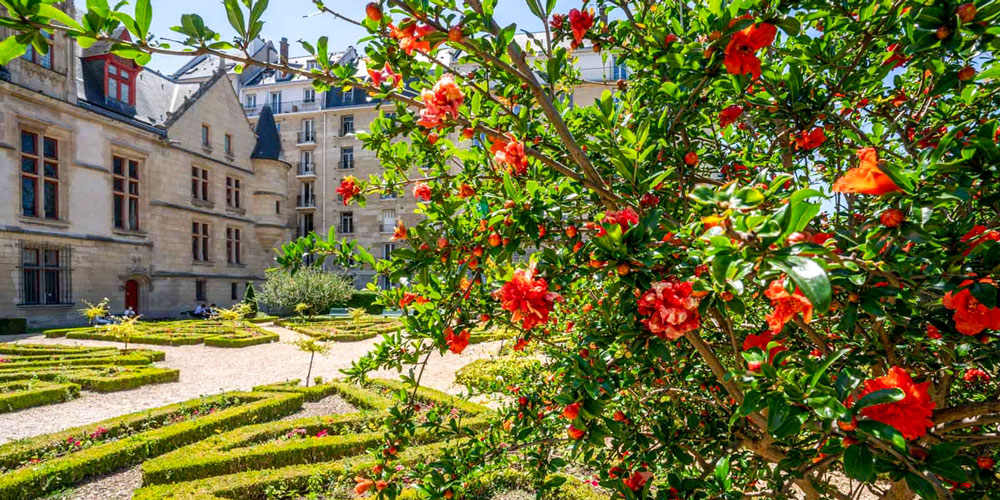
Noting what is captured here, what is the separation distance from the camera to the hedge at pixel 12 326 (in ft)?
51.5

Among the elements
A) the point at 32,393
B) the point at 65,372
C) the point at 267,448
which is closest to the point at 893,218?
the point at 267,448

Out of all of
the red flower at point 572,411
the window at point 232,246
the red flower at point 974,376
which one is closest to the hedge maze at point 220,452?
the red flower at point 572,411

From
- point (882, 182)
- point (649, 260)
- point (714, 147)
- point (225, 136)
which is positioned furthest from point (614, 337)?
point (225, 136)

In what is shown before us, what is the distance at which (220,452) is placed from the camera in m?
5.48

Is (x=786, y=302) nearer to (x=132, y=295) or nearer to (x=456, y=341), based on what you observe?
(x=456, y=341)

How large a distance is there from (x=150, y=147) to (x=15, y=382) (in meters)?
16.5

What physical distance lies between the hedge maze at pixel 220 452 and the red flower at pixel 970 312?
97.1 inches

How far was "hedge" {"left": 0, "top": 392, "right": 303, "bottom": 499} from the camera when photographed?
4.81 m

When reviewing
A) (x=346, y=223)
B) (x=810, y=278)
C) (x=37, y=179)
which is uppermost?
(x=37, y=179)

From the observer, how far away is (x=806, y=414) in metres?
1.28

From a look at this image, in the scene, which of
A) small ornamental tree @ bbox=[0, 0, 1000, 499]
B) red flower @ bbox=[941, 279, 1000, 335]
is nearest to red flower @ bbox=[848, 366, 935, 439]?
small ornamental tree @ bbox=[0, 0, 1000, 499]

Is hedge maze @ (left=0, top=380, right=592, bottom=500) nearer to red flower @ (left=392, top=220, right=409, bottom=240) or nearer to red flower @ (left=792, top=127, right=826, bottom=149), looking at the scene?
red flower @ (left=392, top=220, right=409, bottom=240)

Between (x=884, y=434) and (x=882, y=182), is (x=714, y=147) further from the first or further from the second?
(x=884, y=434)

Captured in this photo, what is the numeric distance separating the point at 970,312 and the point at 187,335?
16.8 meters
